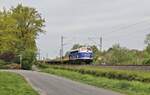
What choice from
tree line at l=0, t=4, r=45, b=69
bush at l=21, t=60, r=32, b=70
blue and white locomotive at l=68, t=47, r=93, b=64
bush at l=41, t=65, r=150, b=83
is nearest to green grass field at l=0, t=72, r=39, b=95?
bush at l=41, t=65, r=150, b=83

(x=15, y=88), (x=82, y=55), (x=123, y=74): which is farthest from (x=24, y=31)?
(x=15, y=88)

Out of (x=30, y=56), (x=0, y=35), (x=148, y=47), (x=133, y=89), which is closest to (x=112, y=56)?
(x=148, y=47)

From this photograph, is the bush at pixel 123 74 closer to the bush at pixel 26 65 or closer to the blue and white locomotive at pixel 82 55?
the blue and white locomotive at pixel 82 55

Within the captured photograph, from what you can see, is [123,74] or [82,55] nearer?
[123,74]

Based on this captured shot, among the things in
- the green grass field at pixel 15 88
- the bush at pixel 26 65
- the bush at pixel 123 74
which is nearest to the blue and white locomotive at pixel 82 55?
the bush at pixel 26 65

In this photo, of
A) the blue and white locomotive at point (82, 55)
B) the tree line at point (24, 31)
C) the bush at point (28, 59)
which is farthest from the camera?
the tree line at point (24, 31)

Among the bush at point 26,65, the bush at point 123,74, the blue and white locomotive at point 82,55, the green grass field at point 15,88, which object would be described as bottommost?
the green grass field at point 15,88

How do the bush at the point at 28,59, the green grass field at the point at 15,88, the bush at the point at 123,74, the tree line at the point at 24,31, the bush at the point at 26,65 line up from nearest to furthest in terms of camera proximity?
the green grass field at the point at 15,88 → the bush at the point at 123,74 → the bush at the point at 26,65 → the bush at the point at 28,59 → the tree line at the point at 24,31

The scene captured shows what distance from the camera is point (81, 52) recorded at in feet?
291

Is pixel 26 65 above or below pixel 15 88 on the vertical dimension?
above

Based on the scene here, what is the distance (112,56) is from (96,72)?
215 feet

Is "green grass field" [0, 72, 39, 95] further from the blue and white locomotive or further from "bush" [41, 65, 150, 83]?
the blue and white locomotive

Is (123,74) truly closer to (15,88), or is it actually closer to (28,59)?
(15,88)

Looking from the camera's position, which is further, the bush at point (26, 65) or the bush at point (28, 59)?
the bush at point (28, 59)
